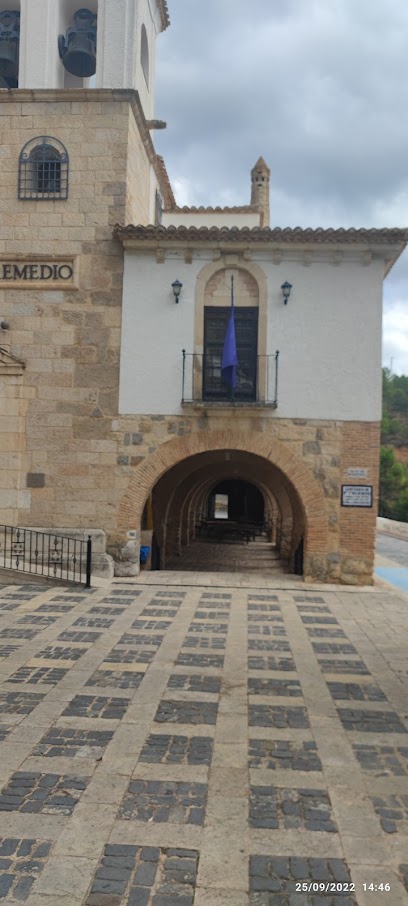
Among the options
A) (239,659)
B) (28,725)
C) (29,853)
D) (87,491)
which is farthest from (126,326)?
(29,853)

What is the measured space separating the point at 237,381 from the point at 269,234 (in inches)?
106

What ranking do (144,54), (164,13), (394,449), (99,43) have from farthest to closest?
(394,449) → (164,13) → (144,54) → (99,43)

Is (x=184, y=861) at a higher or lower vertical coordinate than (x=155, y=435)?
lower

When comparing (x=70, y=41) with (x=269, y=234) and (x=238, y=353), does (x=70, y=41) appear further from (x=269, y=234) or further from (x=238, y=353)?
(x=238, y=353)

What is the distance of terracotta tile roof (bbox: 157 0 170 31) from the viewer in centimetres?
1441

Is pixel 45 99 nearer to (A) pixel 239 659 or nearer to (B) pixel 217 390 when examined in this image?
(B) pixel 217 390

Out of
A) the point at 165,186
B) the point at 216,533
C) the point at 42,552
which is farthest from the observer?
the point at 216,533

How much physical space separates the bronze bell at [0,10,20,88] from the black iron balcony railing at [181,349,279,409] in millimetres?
7047

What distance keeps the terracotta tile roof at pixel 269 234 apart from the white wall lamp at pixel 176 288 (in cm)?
79

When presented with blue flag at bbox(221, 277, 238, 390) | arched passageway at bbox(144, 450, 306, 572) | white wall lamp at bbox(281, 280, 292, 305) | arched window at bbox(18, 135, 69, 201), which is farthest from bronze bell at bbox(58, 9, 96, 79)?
arched passageway at bbox(144, 450, 306, 572)

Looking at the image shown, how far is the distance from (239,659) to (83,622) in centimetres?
243

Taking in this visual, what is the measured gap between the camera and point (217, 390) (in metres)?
11.5

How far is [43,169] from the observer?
11703 mm

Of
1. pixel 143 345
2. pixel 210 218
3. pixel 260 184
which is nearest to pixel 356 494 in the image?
pixel 143 345
